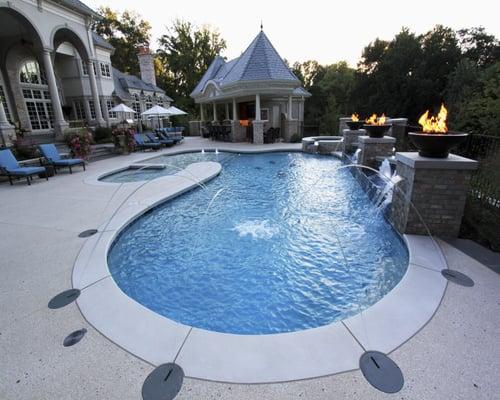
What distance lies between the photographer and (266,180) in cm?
947

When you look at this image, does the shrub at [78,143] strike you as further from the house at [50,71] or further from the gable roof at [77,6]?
the gable roof at [77,6]

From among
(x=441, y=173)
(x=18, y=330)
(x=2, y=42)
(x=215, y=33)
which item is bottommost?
(x=18, y=330)

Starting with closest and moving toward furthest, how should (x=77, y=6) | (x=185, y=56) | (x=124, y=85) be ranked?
1. (x=77, y=6)
2. (x=124, y=85)
3. (x=185, y=56)

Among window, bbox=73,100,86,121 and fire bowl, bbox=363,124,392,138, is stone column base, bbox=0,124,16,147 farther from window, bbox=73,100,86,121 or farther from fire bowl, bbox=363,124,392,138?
fire bowl, bbox=363,124,392,138

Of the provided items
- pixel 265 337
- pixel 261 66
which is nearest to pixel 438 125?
pixel 265 337

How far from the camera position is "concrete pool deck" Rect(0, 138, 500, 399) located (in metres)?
2.00

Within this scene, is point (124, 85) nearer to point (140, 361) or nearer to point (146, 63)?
point (146, 63)

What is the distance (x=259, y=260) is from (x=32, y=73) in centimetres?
2276

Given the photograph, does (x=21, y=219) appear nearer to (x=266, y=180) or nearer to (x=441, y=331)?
(x=266, y=180)

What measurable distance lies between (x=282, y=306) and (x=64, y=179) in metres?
9.52

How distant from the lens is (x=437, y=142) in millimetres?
4070

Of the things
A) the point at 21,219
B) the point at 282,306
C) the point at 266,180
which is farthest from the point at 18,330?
the point at 266,180

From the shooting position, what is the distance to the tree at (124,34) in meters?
36.6

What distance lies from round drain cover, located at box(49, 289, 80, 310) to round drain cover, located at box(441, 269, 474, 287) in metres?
4.61
